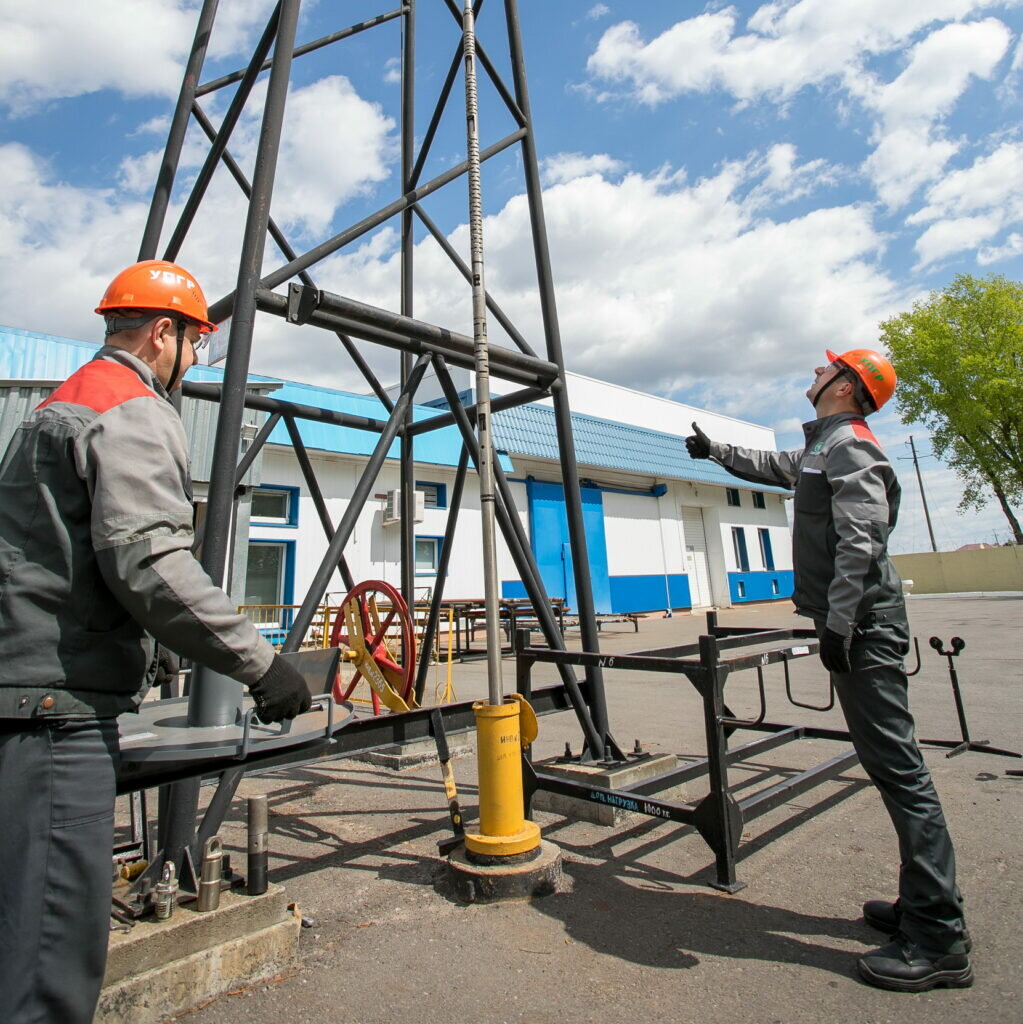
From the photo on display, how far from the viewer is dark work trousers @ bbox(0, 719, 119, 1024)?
1.33 m

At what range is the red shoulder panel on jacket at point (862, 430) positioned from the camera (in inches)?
107

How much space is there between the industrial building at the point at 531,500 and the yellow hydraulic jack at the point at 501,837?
4114 mm

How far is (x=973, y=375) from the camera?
32.5 m

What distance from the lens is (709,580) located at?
2916cm

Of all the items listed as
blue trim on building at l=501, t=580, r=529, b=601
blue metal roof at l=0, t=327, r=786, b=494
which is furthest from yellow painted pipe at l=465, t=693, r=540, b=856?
blue trim on building at l=501, t=580, r=529, b=601

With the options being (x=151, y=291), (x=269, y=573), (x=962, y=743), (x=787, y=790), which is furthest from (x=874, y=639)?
(x=269, y=573)

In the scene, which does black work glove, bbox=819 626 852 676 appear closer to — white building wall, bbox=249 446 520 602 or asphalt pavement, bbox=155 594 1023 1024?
asphalt pavement, bbox=155 594 1023 1024

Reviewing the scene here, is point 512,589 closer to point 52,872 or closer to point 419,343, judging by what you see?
point 419,343

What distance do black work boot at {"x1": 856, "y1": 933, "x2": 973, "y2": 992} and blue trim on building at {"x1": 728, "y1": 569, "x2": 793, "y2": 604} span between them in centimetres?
2837

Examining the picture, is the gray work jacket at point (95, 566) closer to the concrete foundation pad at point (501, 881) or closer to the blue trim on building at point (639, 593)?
the concrete foundation pad at point (501, 881)

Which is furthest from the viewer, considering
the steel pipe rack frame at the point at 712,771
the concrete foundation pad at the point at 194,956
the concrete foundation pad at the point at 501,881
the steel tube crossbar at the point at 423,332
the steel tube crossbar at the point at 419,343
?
the steel tube crossbar at the point at 423,332

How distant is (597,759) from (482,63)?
5.20 metres

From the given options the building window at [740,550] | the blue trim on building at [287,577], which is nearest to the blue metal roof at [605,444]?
the building window at [740,550]

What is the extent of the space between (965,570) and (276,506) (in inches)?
1461
